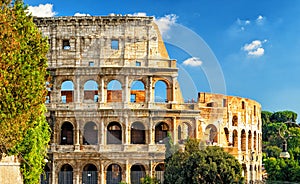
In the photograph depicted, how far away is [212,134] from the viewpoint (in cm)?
4669

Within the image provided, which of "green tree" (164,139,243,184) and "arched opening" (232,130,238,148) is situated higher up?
"arched opening" (232,130,238,148)

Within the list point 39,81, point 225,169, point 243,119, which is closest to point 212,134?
point 243,119

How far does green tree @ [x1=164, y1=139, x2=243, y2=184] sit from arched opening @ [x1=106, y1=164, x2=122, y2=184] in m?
8.28

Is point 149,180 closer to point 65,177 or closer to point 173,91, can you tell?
point 65,177

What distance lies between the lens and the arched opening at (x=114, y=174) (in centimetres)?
4100

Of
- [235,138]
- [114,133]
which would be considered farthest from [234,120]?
[114,133]

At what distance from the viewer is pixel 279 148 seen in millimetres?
77625

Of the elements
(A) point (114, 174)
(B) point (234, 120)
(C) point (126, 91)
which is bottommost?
(A) point (114, 174)

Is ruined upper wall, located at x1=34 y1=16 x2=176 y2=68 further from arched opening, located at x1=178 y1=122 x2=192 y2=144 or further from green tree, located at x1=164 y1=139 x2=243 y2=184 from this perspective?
green tree, located at x1=164 y1=139 x2=243 y2=184

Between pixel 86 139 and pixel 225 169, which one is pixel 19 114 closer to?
pixel 225 169

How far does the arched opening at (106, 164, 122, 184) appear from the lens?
135 ft

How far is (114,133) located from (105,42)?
755 cm

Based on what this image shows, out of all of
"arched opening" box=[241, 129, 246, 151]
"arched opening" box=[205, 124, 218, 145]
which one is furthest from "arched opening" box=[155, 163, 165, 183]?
"arched opening" box=[241, 129, 246, 151]

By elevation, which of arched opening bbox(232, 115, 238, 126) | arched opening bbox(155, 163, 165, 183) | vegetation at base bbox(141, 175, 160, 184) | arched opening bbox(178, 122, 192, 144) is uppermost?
arched opening bbox(232, 115, 238, 126)
